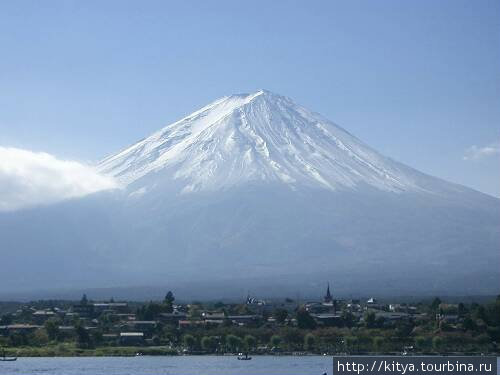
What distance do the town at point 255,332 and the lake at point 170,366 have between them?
2.90 metres

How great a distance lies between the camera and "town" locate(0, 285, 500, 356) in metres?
58.1

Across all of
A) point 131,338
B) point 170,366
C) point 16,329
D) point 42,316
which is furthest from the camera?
point 42,316

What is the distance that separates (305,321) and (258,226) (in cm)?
5840

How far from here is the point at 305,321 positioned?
6481cm

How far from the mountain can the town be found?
33.9 meters

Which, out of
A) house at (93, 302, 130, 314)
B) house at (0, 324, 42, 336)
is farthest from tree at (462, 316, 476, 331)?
house at (93, 302, 130, 314)

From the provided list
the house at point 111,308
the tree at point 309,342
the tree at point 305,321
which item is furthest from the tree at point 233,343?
the house at point 111,308

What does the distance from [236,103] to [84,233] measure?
79.1 feet

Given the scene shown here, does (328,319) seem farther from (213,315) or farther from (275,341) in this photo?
(275,341)

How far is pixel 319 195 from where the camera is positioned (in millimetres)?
125750

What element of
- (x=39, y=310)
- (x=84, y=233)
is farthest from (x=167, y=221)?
(x=39, y=310)

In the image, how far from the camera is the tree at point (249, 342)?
194 ft

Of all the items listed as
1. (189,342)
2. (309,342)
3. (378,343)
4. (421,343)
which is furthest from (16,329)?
(421,343)

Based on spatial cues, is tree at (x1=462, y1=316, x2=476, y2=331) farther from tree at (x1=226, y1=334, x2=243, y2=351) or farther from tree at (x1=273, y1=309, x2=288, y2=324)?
tree at (x1=226, y1=334, x2=243, y2=351)
